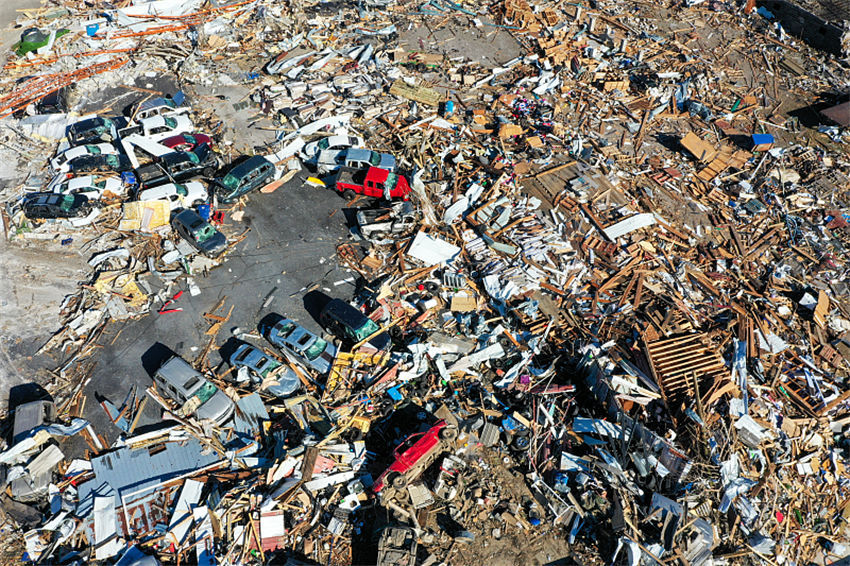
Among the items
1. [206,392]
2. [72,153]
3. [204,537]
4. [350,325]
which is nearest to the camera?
[204,537]

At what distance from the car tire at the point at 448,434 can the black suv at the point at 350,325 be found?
3875mm

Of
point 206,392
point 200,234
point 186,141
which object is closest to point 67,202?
point 186,141

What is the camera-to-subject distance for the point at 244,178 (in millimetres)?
24750

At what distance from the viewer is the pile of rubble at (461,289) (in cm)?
1639

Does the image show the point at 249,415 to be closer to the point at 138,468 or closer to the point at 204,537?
the point at 138,468

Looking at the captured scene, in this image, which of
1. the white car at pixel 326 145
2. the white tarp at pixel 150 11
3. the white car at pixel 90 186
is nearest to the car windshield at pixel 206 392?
the white car at pixel 90 186

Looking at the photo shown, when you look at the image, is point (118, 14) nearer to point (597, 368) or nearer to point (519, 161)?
point (519, 161)

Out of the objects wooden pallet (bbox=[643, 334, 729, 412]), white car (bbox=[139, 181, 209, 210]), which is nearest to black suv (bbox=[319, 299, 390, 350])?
white car (bbox=[139, 181, 209, 210])

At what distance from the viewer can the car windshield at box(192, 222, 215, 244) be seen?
22562mm

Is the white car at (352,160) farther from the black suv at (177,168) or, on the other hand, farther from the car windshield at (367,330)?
the car windshield at (367,330)

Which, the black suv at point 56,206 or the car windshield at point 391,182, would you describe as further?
the car windshield at point 391,182

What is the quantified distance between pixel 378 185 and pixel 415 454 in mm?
12196

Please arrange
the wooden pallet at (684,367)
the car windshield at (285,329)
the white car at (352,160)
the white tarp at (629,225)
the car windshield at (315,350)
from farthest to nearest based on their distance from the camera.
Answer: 1. the white car at (352,160)
2. the white tarp at (629,225)
3. the car windshield at (285,329)
4. the car windshield at (315,350)
5. the wooden pallet at (684,367)

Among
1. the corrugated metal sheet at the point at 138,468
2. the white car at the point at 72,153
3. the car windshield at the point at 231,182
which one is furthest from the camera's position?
the white car at the point at 72,153
